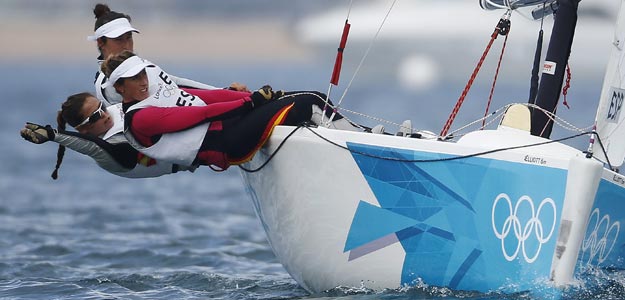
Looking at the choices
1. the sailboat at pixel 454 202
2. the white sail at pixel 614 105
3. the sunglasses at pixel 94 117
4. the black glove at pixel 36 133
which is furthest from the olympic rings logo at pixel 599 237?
the black glove at pixel 36 133

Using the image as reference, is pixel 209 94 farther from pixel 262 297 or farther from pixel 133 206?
pixel 133 206

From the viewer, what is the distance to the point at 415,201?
524 centimetres

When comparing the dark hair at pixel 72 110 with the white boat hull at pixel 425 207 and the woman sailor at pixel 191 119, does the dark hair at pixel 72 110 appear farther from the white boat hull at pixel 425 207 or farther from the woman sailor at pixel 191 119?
the white boat hull at pixel 425 207

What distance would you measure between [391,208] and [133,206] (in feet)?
21.4

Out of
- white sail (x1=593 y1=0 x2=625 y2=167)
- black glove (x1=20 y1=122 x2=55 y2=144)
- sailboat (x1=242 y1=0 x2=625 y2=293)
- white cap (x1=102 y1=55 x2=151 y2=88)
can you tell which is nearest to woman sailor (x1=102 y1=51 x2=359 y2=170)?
white cap (x1=102 y1=55 x2=151 y2=88)

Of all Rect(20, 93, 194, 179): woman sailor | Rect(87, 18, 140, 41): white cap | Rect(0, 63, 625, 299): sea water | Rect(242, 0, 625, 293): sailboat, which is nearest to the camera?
Rect(242, 0, 625, 293): sailboat

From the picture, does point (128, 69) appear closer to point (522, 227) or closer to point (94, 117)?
point (94, 117)

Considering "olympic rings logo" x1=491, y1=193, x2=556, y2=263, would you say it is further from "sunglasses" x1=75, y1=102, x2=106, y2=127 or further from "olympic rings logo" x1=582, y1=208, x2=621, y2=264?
"sunglasses" x1=75, y1=102, x2=106, y2=127

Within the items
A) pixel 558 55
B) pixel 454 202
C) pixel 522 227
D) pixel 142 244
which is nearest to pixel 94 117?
pixel 454 202

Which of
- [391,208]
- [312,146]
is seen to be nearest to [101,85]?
[312,146]

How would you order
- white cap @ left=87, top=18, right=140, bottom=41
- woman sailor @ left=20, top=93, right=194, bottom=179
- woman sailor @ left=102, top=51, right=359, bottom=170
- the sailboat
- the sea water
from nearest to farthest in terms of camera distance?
the sailboat → woman sailor @ left=102, top=51, right=359, bottom=170 → woman sailor @ left=20, top=93, right=194, bottom=179 → white cap @ left=87, top=18, right=140, bottom=41 → the sea water

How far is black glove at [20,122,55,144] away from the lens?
523 cm

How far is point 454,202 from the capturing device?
5164mm

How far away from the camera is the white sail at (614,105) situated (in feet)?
18.2
